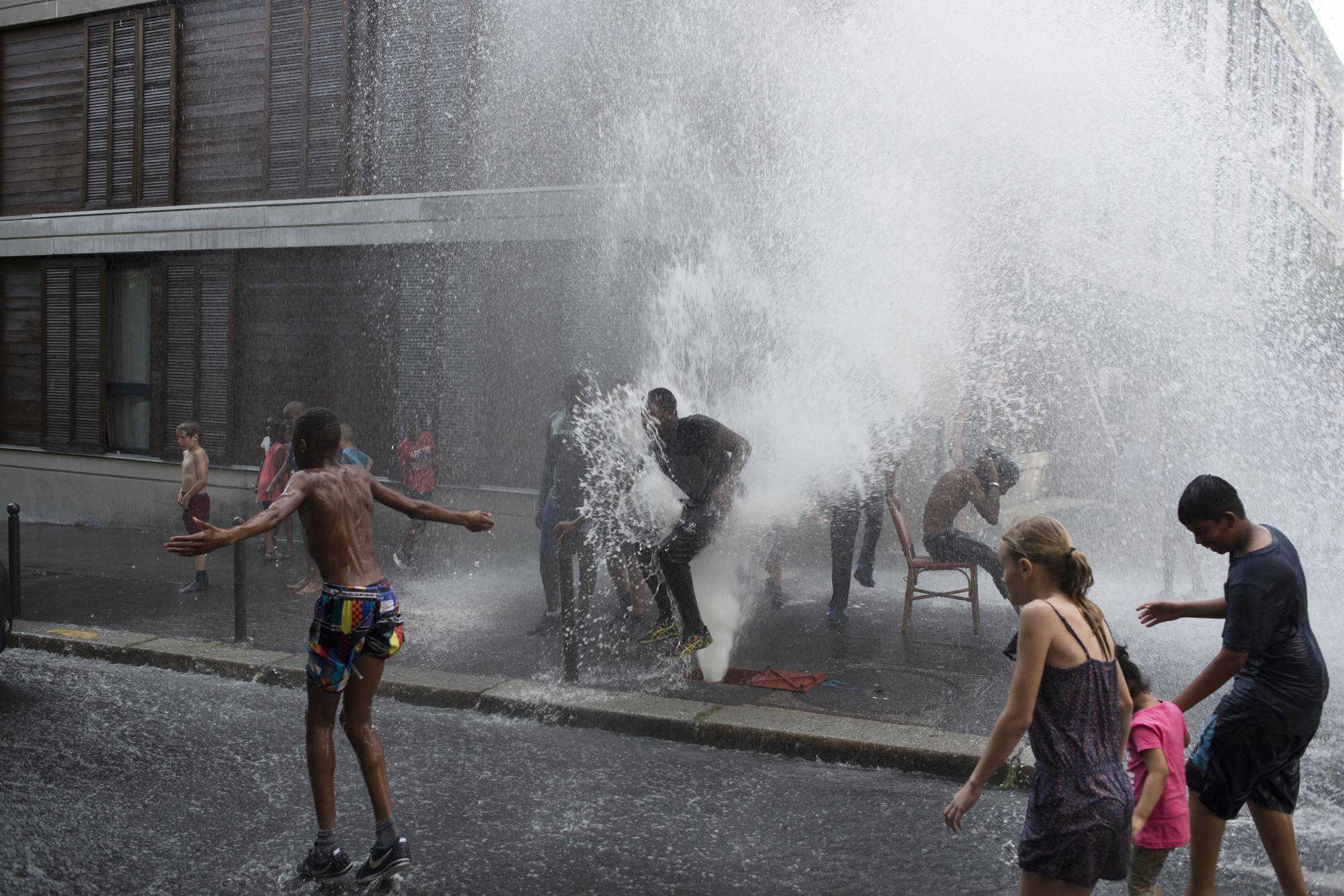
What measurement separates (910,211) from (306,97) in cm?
776

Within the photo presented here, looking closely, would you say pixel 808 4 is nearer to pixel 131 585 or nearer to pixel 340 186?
pixel 340 186

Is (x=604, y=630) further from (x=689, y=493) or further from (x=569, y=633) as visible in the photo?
(x=689, y=493)

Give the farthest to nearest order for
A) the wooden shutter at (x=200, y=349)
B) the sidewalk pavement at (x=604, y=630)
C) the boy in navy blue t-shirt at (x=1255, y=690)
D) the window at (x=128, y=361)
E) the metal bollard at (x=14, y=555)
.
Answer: the window at (x=128, y=361)
the wooden shutter at (x=200, y=349)
the metal bollard at (x=14, y=555)
the sidewalk pavement at (x=604, y=630)
the boy in navy blue t-shirt at (x=1255, y=690)

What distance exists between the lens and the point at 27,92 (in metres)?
16.3

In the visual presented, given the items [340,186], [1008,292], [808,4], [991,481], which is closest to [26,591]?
[340,186]

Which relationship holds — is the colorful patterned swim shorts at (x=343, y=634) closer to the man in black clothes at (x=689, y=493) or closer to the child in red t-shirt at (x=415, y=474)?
the man in black clothes at (x=689, y=493)

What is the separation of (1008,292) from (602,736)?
27.3 ft

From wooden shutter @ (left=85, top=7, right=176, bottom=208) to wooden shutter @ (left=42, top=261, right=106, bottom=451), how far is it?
3.77ft

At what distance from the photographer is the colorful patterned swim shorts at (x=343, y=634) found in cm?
402

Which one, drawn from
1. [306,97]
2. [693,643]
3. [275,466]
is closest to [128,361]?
[306,97]

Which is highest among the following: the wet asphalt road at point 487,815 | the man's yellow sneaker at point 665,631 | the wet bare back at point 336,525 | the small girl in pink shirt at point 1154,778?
the wet bare back at point 336,525

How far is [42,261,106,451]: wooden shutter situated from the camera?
1588 cm

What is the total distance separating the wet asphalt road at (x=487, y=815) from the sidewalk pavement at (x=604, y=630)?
30.8 inches

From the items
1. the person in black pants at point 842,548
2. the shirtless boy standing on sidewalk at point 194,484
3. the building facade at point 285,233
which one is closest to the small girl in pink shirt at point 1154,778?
the person in black pants at point 842,548
